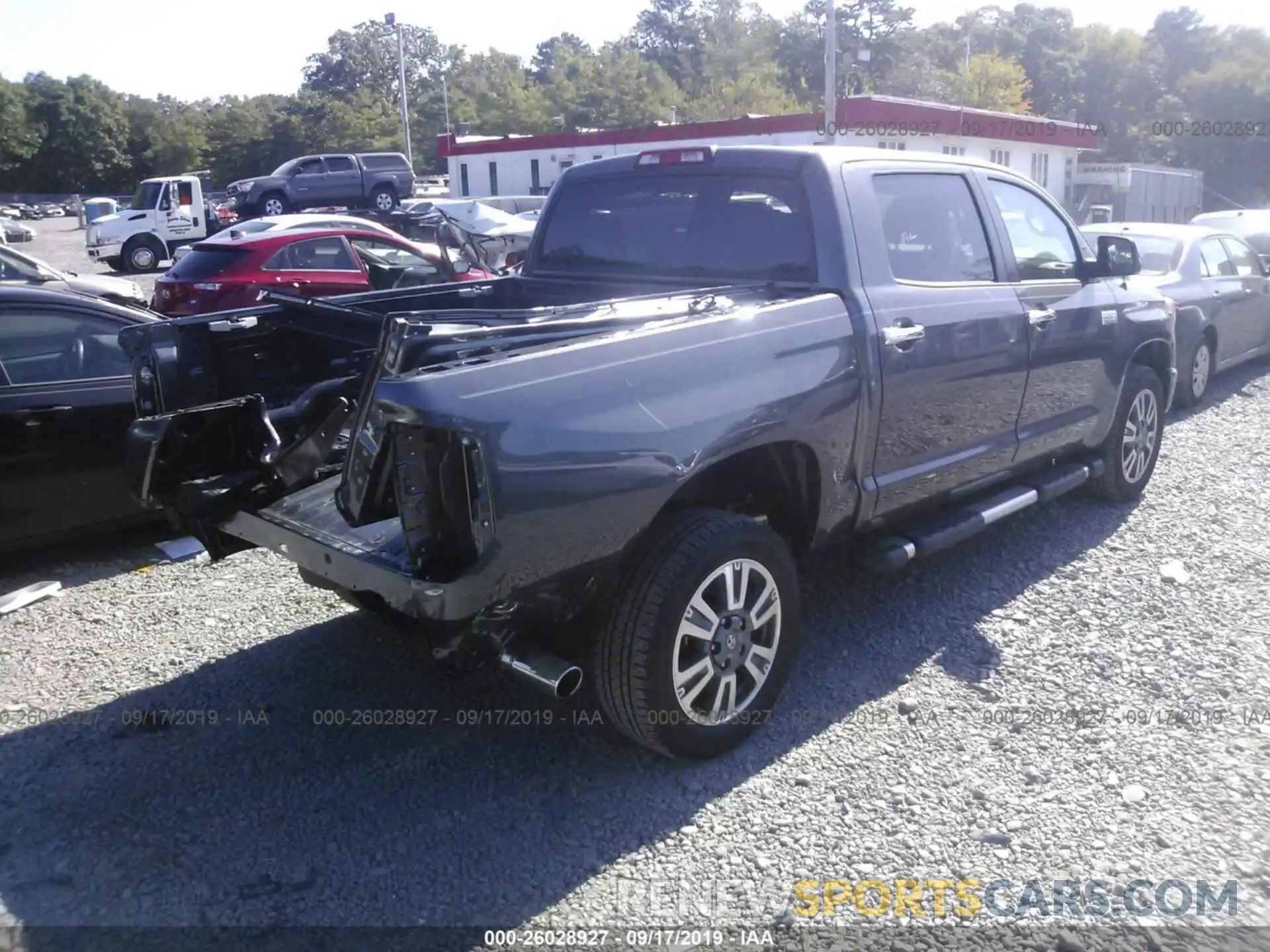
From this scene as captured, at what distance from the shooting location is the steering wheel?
557 cm

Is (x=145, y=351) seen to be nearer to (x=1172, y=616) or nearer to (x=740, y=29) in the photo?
(x=1172, y=616)

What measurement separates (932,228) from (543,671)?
2.71 m

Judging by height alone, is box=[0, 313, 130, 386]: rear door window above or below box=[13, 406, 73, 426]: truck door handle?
above

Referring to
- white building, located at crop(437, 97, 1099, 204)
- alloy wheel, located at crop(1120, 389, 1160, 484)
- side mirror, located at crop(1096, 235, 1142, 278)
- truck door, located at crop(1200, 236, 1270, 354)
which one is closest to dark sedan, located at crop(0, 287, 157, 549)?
side mirror, located at crop(1096, 235, 1142, 278)

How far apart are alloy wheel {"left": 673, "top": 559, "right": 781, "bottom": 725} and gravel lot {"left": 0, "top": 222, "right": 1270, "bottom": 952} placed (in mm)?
247

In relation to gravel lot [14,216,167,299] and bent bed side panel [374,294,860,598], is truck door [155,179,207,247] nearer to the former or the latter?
gravel lot [14,216,167,299]

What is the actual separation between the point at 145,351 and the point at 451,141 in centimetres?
4249

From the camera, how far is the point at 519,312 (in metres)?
3.93

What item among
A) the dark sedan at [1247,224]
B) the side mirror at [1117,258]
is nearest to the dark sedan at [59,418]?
the side mirror at [1117,258]

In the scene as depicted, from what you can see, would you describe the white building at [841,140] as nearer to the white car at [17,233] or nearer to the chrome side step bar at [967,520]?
the white car at [17,233]

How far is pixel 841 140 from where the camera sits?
33.5 meters

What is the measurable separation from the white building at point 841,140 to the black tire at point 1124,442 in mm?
21492

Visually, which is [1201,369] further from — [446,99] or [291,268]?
[446,99]

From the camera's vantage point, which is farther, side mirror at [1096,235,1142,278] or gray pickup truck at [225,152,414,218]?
gray pickup truck at [225,152,414,218]
